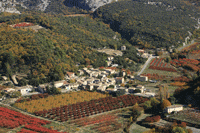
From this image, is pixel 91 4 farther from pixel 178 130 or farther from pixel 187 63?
pixel 178 130

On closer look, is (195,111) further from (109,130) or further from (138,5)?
(138,5)

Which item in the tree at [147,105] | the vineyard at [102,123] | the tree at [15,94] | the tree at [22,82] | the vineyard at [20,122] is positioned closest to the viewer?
the vineyard at [20,122]

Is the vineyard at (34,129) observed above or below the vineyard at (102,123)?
above

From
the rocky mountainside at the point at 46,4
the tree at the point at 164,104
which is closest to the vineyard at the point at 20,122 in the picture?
the tree at the point at 164,104

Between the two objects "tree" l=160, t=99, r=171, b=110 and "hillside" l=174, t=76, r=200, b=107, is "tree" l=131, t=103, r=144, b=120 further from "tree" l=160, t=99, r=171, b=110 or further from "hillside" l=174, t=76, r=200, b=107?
"hillside" l=174, t=76, r=200, b=107

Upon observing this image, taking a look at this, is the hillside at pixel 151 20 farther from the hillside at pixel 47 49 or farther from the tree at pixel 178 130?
the tree at pixel 178 130

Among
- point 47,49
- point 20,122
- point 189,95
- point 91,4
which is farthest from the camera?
point 91,4

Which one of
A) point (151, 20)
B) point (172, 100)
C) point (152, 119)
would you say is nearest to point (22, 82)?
point (152, 119)
